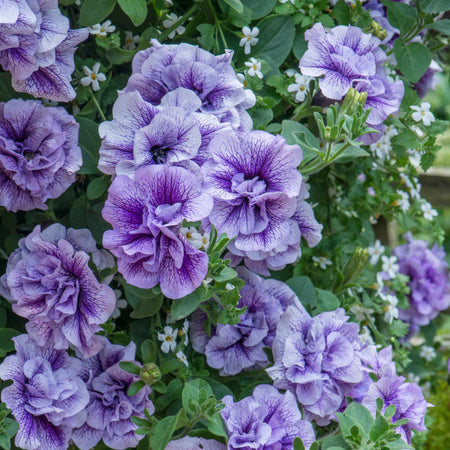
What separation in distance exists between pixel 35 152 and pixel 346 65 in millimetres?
465

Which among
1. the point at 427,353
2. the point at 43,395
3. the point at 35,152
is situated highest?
the point at 35,152

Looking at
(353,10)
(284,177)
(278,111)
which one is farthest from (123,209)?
(353,10)

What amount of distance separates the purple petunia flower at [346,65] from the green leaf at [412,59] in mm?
94

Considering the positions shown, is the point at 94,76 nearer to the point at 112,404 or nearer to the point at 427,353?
the point at 112,404

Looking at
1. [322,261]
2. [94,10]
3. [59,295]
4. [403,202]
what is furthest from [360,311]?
[94,10]

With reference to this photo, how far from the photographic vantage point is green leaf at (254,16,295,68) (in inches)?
40.9

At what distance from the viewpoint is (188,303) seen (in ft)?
2.62

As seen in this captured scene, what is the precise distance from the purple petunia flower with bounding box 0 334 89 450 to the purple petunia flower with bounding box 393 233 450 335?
0.96 metres

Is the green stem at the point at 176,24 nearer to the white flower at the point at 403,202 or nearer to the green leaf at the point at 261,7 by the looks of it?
the green leaf at the point at 261,7

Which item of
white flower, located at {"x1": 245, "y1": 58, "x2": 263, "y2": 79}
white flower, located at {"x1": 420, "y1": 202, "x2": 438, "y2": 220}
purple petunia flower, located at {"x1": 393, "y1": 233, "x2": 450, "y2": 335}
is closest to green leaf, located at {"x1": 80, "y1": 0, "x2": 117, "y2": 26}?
white flower, located at {"x1": 245, "y1": 58, "x2": 263, "y2": 79}

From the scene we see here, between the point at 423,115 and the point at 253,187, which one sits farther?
the point at 423,115

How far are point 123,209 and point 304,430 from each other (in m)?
0.39

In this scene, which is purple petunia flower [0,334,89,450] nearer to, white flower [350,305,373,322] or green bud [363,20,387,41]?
white flower [350,305,373,322]

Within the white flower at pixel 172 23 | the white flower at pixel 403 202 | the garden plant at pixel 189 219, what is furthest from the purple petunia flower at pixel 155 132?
the white flower at pixel 403 202
